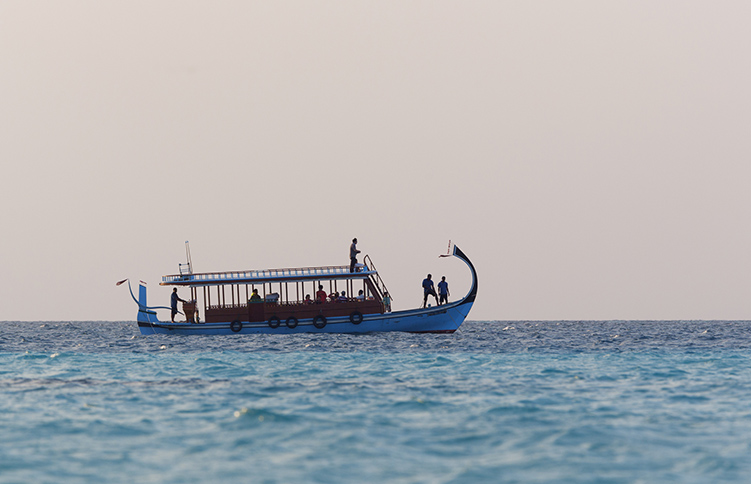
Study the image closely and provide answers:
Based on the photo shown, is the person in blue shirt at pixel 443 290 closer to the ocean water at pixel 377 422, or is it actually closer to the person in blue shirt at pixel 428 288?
the person in blue shirt at pixel 428 288

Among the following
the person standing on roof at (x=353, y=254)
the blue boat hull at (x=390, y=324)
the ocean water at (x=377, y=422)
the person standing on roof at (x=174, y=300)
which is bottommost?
the ocean water at (x=377, y=422)

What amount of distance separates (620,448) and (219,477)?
225 inches

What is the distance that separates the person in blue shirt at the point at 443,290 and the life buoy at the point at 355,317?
167 inches

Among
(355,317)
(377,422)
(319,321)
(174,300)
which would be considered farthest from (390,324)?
(377,422)

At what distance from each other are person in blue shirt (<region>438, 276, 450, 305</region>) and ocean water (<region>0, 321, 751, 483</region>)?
15323 millimetres

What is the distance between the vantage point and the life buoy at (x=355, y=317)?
3728 centimetres

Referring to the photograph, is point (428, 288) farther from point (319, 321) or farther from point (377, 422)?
point (377, 422)

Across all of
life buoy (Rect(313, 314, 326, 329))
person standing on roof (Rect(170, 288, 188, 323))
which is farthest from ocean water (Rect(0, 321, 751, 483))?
person standing on roof (Rect(170, 288, 188, 323))

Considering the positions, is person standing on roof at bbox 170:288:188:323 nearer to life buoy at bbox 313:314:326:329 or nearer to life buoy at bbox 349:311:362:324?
life buoy at bbox 313:314:326:329

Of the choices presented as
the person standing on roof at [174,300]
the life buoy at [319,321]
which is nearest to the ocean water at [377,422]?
the life buoy at [319,321]

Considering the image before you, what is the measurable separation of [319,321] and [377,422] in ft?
82.2

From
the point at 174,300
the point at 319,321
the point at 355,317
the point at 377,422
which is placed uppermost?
the point at 174,300

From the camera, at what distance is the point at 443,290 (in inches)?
1506

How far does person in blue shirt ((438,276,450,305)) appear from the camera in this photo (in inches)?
1501
